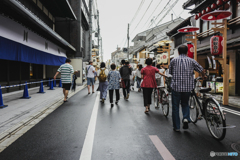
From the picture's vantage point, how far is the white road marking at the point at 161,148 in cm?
288

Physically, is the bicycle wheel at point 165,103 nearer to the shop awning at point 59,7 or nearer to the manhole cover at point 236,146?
the manhole cover at point 236,146

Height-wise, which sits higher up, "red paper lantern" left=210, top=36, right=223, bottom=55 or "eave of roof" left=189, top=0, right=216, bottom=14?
"eave of roof" left=189, top=0, right=216, bottom=14

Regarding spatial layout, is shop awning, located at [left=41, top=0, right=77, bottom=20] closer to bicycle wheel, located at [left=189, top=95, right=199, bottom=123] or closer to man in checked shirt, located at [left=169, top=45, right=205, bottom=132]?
man in checked shirt, located at [left=169, top=45, right=205, bottom=132]

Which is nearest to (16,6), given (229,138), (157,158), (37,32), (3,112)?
(3,112)

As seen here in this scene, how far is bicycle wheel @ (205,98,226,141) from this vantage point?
3.44m

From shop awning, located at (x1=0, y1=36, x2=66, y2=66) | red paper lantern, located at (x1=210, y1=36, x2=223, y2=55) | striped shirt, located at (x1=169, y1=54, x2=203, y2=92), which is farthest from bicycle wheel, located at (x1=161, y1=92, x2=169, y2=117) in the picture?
red paper lantern, located at (x1=210, y1=36, x2=223, y2=55)

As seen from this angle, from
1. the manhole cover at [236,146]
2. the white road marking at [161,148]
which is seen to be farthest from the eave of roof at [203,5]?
the white road marking at [161,148]

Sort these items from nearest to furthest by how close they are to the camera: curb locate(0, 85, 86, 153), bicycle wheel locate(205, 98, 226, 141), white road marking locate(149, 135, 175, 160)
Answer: white road marking locate(149, 135, 175, 160), bicycle wheel locate(205, 98, 226, 141), curb locate(0, 85, 86, 153)

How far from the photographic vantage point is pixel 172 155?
2.95m

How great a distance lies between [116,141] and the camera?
3576mm

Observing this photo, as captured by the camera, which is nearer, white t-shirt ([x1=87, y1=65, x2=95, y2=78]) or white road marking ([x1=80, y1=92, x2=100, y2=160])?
white road marking ([x1=80, y1=92, x2=100, y2=160])

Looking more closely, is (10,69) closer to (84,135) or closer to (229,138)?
(84,135)

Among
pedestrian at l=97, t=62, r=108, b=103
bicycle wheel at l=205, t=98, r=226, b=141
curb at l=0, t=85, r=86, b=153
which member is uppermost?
pedestrian at l=97, t=62, r=108, b=103

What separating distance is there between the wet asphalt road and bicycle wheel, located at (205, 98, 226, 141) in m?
0.16
